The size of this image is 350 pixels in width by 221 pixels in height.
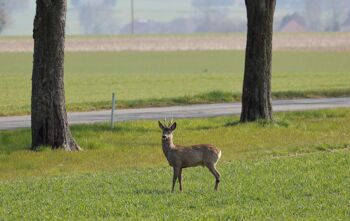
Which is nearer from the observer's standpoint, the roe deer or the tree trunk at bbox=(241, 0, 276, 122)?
the roe deer

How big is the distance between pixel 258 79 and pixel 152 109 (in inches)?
322

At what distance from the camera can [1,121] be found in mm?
32344

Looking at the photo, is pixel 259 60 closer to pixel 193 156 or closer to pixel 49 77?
pixel 49 77

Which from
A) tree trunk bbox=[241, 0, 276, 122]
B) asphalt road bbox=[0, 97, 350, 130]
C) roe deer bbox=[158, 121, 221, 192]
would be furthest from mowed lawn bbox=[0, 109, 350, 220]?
asphalt road bbox=[0, 97, 350, 130]

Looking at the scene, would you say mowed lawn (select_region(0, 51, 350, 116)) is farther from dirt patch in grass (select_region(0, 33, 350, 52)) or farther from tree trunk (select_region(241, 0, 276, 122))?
tree trunk (select_region(241, 0, 276, 122))

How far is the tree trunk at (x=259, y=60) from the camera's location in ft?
95.7

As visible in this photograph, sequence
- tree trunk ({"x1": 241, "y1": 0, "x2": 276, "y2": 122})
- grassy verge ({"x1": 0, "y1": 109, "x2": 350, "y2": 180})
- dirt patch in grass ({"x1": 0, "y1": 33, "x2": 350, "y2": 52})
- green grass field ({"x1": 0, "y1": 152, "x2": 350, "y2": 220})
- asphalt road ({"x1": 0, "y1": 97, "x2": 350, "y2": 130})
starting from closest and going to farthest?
1. green grass field ({"x1": 0, "y1": 152, "x2": 350, "y2": 220})
2. grassy verge ({"x1": 0, "y1": 109, "x2": 350, "y2": 180})
3. tree trunk ({"x1": 241, "y1": 0, "x2": 276, "y2": 122})
4. asphalt road ({"x1": 0, "y1": 97, "x2": 350, "y2": 130})
5. dirt patch in grass ({"x1": 0, "y1": 33, "x2": 350, "y2": 52})

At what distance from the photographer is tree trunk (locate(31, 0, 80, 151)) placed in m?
23.9

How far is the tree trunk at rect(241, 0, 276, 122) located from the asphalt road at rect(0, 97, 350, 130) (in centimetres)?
375

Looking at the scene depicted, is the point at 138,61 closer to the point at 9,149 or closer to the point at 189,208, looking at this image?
the point at 9,149

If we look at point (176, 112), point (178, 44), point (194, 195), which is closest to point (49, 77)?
point (194, 195)

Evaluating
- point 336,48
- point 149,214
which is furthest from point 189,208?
point 336,48

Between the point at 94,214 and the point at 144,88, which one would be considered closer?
the point at 94,214

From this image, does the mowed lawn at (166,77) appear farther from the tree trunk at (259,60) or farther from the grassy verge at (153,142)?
the tree trunk at (259,60)
